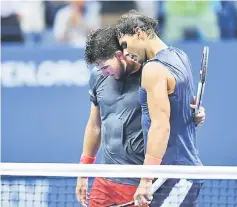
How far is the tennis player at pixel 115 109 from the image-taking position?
432 cm

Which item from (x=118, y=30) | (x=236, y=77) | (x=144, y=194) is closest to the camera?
(x=144, y=194)

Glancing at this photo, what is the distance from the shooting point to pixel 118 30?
4289 millimetres

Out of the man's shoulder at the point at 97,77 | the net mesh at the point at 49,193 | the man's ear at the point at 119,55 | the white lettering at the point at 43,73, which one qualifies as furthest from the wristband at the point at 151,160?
the white lettering at the point at 43,73

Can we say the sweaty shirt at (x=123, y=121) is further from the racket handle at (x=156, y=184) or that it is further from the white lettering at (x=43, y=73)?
the white lettering at (x=43, y=73)

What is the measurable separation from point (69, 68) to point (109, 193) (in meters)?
3.85

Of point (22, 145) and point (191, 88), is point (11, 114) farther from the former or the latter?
point (191, 88)

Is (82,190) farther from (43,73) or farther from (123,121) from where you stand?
(43,73)

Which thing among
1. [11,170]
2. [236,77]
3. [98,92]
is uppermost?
[98,92]

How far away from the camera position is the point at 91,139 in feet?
15.7

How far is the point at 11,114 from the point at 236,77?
2.51 m

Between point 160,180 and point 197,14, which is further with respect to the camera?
point 197,14

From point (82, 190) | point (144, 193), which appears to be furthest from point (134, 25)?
point (82, 190)

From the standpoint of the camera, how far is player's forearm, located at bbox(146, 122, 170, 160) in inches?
154

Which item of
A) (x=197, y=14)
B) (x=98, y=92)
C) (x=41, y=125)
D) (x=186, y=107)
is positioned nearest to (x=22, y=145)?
Answer: (x=41, y=125)
